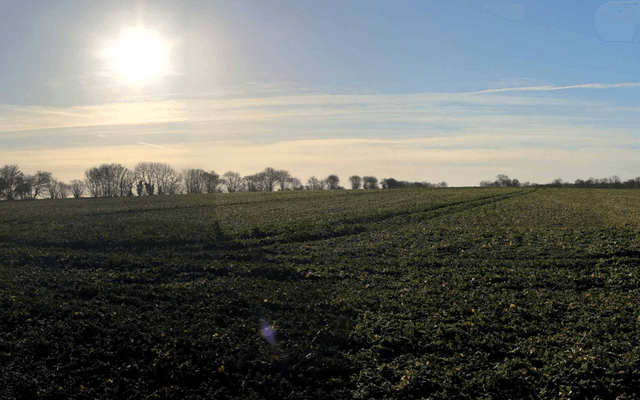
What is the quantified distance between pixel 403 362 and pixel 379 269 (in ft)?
33.0

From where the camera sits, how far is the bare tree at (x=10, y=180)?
108438 mm

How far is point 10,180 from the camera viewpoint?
11125cm

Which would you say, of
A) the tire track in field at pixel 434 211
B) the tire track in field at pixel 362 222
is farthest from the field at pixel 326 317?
the tire track in field at pixel 434 211

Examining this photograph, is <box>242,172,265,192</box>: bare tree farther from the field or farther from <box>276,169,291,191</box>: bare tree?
the field

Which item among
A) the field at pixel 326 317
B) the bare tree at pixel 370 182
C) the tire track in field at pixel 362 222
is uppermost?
the bare tree at pixel 370 182

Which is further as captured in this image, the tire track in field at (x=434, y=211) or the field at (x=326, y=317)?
the tire track in field at (x=434, y=211)

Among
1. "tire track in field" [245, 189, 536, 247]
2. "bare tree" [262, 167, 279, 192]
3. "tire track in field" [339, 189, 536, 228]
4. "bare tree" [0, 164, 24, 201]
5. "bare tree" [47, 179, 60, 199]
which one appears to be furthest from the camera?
"bare tree" [262, 167, 279, 192]

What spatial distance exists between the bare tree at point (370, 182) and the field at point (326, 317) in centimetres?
14006

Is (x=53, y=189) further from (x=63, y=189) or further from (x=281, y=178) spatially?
(x=281, y=178)

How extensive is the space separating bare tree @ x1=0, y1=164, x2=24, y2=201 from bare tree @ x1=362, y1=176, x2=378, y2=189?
112 meters

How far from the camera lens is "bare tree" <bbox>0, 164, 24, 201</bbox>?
108438 millimetres

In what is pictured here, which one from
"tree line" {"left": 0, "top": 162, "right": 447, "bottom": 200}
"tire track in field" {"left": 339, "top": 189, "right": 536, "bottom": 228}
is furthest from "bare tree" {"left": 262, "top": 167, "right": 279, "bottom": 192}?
"tire track in field" {"left": 339, "top": 189, "right": 536, "bottom": 228}

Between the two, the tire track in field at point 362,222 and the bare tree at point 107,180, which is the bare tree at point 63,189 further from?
the tire track in field at point 362,222

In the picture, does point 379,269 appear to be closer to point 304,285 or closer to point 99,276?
point 304,285
